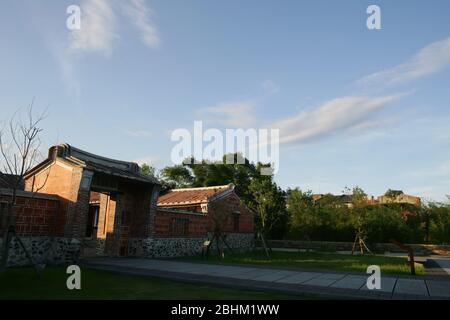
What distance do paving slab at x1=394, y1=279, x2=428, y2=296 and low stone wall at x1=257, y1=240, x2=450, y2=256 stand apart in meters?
18.8

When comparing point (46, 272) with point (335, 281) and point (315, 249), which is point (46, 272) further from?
point (315, 249)

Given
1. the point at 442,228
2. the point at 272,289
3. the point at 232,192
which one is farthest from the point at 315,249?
the point at 272,289

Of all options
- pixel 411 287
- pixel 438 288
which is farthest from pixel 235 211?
pixel 438 288

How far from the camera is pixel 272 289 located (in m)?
9.47

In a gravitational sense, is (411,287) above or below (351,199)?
below

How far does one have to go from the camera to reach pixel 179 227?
21.8 meters

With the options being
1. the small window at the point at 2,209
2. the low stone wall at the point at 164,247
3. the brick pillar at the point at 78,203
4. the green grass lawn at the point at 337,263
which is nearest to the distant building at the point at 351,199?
the green grass lawn at the point at 337,263

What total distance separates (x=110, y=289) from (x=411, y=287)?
8470 millimetres

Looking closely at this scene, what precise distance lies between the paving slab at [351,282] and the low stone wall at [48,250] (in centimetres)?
1037

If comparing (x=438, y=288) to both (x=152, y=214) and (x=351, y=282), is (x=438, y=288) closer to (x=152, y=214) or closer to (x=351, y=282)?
(x=351, y=282)

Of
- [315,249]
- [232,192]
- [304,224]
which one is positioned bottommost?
[315,249]

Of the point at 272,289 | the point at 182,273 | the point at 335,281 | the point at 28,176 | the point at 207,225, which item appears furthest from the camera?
the point at 207,225

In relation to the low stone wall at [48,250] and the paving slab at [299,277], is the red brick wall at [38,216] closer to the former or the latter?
the low stone wall at [48,250]
